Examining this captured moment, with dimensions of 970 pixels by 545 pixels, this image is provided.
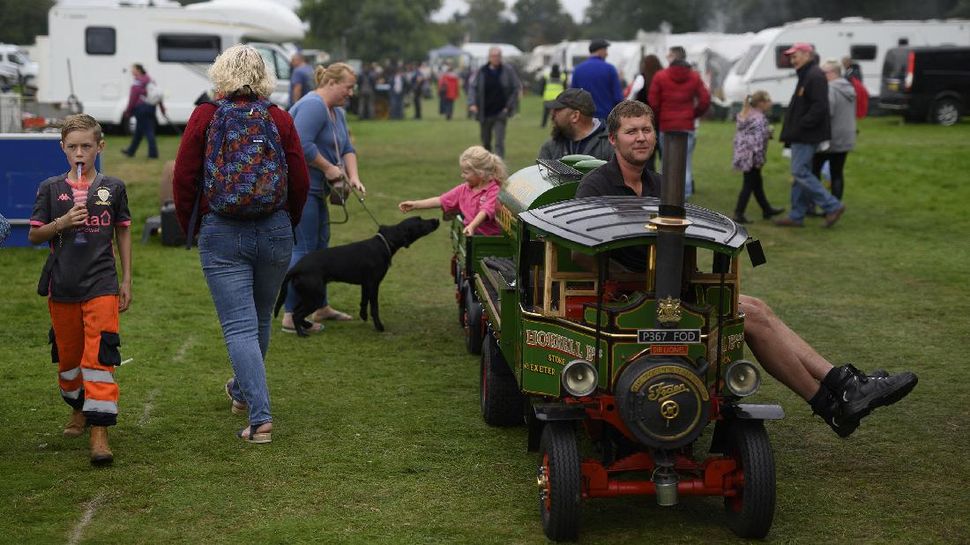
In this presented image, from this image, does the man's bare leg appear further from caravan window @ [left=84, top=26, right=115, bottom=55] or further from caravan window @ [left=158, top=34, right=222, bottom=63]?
caravan window @ [left=84, top=26, right=115, bottom=55]

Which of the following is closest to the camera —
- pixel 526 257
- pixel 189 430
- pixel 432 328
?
pixel 526 257

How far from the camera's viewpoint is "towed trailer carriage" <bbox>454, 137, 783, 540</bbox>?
4.91 metres

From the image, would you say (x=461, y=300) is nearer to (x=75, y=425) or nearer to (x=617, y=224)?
A: (x=75, y=425)

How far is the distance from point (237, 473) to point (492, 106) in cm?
1403

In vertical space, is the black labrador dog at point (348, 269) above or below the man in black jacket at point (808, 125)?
below

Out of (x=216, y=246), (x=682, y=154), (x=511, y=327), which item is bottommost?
(x=511, y=327)

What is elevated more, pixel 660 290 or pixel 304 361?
pixel 660 290

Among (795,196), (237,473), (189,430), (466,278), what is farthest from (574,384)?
(795,196)

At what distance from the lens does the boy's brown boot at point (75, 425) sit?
21.1 feet

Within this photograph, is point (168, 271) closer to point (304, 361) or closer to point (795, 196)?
point (304, 361)

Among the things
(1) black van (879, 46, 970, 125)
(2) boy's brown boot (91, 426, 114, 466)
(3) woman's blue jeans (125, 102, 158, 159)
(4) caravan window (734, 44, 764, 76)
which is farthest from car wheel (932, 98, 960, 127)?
(2) boy's brown boot (91, 426, 114, 466)

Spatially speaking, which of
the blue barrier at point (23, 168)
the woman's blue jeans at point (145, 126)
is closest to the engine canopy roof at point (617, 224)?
the blue barrier at point (23, 168)

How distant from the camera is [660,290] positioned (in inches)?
196

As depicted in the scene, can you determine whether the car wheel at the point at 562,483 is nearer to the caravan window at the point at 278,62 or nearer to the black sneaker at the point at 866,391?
the black sneaker at the point at 866,391
